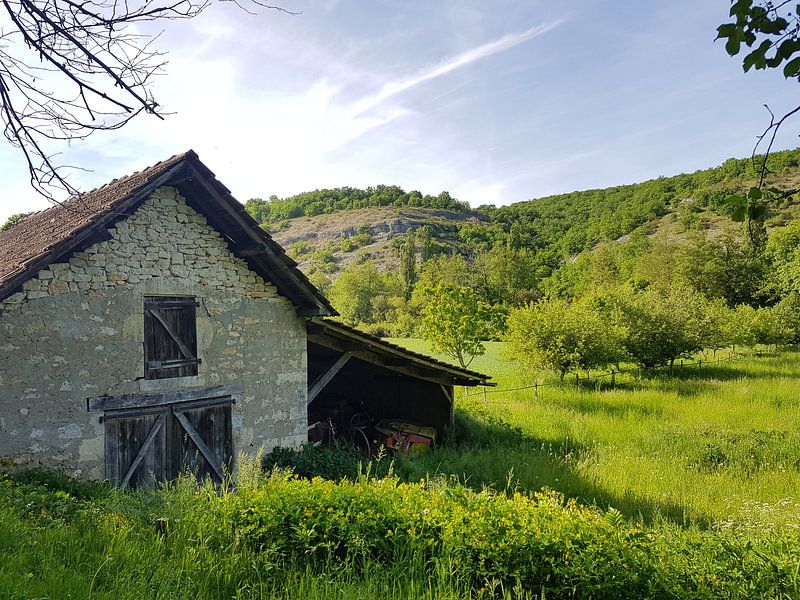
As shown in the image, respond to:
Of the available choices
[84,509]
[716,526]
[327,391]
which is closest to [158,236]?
[84,509]

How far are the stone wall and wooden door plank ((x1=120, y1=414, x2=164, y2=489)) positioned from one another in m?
0.36

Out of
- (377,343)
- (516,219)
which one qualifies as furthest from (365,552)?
(516,219)

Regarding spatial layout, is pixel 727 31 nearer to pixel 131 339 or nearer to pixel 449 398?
pixel 131 339

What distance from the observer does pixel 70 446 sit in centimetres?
700

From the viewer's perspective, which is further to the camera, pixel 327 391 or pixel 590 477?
pixel 327 391

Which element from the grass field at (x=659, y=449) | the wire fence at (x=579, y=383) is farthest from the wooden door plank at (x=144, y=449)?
the wire fence at (x=579, y=383)

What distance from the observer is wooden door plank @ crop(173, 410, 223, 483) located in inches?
322

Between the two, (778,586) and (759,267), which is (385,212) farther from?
(778,586)

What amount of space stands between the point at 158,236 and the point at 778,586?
8.63 m

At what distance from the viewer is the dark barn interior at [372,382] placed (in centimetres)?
1028

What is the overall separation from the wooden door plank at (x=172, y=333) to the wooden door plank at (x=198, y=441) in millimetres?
947

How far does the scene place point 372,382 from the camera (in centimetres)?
1368

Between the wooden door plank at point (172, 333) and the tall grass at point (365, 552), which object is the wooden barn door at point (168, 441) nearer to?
the wooden door plank at point (172, 333)

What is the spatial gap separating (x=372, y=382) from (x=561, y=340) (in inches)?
352
